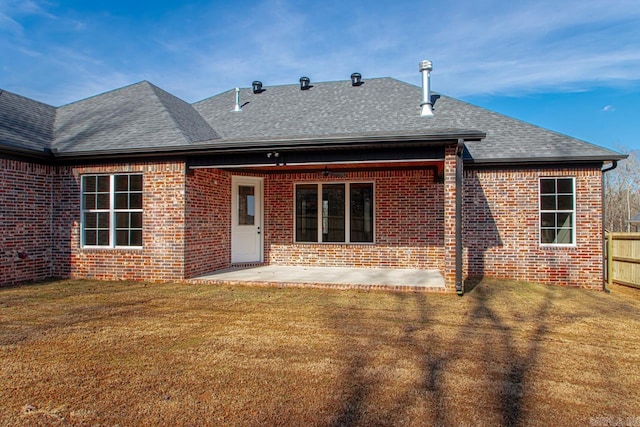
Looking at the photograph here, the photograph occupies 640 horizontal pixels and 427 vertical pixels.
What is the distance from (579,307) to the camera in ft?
22.4

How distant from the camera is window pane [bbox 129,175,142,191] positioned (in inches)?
350

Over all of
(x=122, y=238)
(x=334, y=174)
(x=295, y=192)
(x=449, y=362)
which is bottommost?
(x=449, y=362)

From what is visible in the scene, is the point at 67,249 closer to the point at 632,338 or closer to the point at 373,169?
the point at 373,169

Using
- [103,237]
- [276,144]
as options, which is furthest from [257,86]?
[103,237]

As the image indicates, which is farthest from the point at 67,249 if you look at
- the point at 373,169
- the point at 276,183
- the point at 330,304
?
the point at 373,169

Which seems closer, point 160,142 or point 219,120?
point 160,142

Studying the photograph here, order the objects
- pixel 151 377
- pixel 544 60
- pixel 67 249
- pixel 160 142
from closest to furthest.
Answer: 1. pixel 151 377
2. pixel 160 142
3. pixel 67 249
4. pixel 544 60

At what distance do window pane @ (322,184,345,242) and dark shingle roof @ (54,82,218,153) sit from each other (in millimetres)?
3442

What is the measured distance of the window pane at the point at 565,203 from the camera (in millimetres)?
9164

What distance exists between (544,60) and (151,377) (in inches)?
611

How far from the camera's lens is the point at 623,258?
1009 centimetres

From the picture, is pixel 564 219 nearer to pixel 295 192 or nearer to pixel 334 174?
pixel 334 174

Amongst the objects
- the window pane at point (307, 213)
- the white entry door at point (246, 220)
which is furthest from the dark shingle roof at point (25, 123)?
the window pane at point (307, 213)

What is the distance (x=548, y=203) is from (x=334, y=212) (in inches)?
206
